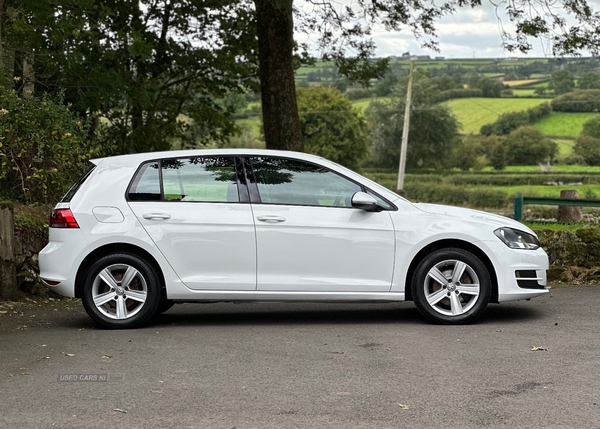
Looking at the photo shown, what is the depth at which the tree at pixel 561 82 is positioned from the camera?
5423 inches

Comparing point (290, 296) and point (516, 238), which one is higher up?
point (516, 238)

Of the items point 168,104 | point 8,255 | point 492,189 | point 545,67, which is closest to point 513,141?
point 492,189

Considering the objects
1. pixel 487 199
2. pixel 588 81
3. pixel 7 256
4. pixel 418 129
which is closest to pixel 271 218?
pixel 7 256

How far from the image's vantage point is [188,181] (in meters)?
9.34

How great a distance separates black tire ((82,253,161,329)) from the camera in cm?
910

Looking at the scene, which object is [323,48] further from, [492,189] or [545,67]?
[545,67]

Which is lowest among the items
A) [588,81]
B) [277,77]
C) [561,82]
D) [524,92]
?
[277,77]

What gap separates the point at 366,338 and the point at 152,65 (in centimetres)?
1963

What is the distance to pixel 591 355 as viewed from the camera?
7586 millimetres

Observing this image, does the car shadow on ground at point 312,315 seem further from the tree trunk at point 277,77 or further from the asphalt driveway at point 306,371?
the tree trunk at point 277,77

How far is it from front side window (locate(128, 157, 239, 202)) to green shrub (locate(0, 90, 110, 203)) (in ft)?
13.9

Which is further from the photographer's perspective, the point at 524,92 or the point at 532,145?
the point at 524,92

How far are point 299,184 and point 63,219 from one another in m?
2.30

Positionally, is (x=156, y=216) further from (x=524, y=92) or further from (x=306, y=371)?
(x=524, y=92)
